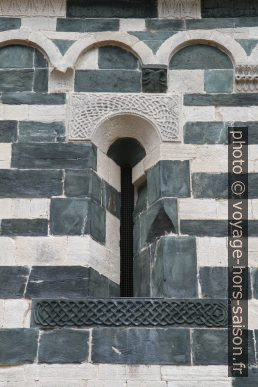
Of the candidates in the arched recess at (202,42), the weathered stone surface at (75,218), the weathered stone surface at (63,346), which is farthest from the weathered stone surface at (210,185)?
the weathered stone surface at (63,346)

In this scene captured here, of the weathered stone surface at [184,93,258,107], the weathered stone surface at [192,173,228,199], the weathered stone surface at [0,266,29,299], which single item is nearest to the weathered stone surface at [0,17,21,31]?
the weathered stone surface at [184,93,258,107]

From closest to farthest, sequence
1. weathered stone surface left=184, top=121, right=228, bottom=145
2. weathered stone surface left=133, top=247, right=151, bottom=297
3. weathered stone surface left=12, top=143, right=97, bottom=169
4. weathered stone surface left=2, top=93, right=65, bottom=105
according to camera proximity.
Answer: weathered stone surface left=133, top=247, right=151, bottom=297 → weathered stone surface left=12, top=143, right=97, bottom=169 → weathered stone surface left=184, top=121, right=228, bottom=145 → weathered stone surface left=2, top=93, right=65, bottom=105

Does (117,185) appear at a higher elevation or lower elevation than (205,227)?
higher

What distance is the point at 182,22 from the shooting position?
717 cm

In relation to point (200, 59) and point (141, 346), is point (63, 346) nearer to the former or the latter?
point (141, 346)

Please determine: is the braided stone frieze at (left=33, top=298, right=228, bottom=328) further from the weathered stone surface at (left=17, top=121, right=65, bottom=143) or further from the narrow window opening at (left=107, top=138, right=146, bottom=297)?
the weathered stone surface at (left=17, top=121, right=65, bottom=143)

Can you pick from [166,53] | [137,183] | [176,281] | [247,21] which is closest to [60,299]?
[176,281]

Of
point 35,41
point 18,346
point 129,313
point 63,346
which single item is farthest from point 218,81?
point 18,346

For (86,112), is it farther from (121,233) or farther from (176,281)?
(176,281)

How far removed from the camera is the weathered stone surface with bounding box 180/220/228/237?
6.37 meters

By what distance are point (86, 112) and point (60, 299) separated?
5.24 feet

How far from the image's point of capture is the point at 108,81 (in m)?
6.94

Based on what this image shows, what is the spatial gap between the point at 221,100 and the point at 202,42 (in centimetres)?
59

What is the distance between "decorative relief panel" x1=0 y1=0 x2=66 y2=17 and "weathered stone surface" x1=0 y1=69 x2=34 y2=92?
0.57 meters
